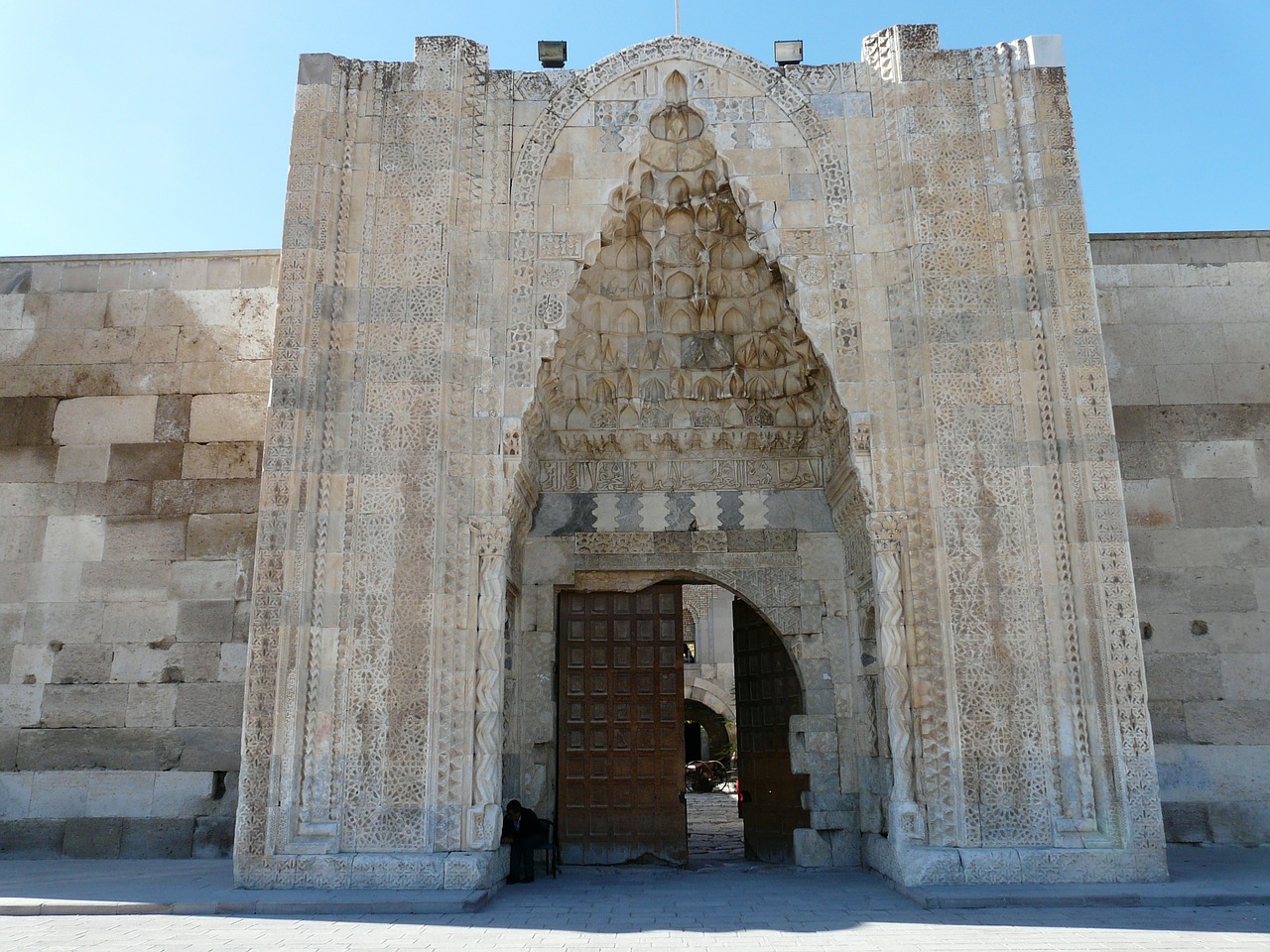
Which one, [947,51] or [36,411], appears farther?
[36,411]

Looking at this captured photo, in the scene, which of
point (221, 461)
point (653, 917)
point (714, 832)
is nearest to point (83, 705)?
point (221, 461)

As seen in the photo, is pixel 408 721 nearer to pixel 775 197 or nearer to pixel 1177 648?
pixel 775 197

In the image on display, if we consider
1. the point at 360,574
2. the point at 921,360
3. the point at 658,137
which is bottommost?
the point at 360,574

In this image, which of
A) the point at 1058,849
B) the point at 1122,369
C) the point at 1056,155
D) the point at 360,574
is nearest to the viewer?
the point at 1058,849

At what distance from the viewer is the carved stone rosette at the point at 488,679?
582 cm

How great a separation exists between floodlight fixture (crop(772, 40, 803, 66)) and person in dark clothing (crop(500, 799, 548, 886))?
18.4ft

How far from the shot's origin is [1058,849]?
5.58 meters

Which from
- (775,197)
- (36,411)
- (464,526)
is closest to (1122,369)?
(775,197)

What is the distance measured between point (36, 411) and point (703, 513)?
218 inches

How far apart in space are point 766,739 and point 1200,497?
3877 mm

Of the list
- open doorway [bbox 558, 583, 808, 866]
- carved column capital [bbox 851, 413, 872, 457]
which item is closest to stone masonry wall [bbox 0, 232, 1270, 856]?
open doorway [bbox 558, 583, 808, 866]

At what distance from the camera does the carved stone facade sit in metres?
5.80

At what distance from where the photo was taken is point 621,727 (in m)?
7.61

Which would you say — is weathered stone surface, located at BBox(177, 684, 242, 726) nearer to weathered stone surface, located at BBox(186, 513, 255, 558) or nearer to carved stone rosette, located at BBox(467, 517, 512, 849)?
weathered stone surface, located at BBox(186, 513, 255, 558)
